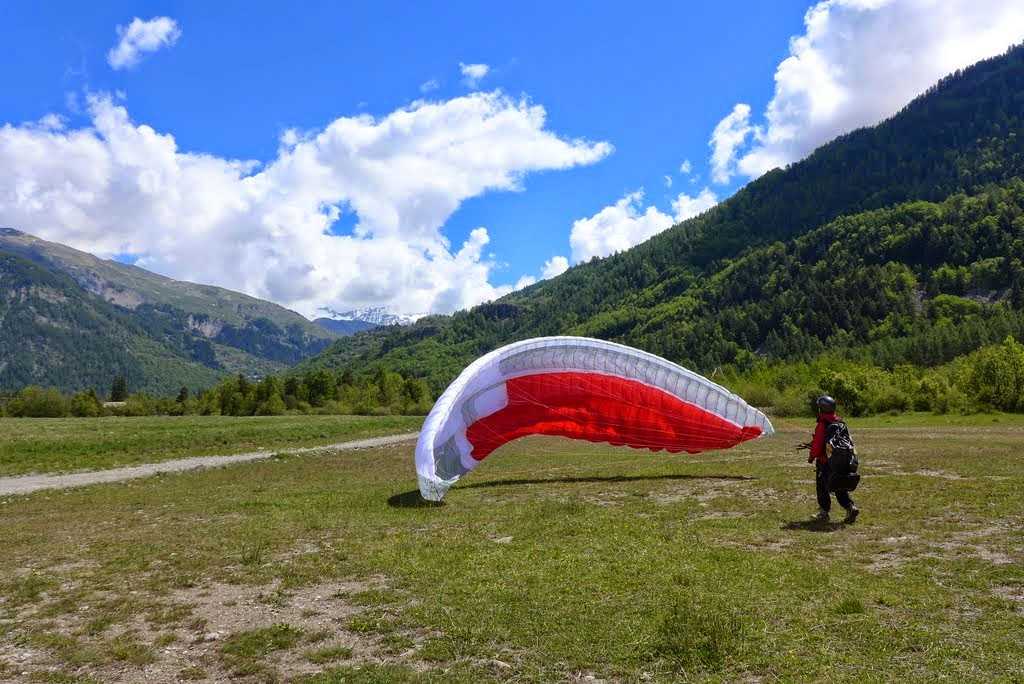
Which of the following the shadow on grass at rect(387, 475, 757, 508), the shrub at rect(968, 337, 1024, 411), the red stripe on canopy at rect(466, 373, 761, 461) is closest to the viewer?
the shadow on grass at rect(387, 475, 757, 508)

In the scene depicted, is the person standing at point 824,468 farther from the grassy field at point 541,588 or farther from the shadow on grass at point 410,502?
the shadow on grass at point 410,502

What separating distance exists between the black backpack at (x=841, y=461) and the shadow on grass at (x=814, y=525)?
0.70 metres

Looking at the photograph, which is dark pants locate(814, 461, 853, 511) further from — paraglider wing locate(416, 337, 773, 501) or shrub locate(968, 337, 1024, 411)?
shrub locate(968, 337, 1024, 411)

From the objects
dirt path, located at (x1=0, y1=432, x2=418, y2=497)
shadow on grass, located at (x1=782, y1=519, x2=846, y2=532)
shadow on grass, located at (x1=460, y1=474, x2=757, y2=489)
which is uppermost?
shadow on grass, located at (x1=782, y1=519, x2=846, y2=532)

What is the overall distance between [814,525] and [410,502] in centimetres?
1082

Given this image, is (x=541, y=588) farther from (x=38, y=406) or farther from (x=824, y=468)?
(x=38, y=406)

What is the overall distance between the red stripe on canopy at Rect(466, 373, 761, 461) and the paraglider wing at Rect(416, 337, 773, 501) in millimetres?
33

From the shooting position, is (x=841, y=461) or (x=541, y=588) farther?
(x=841, y=461)

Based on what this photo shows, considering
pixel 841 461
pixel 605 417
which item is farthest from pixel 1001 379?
pixel 841 461

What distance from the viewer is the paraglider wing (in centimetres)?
2153

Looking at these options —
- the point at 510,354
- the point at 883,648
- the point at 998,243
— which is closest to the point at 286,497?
the point at 510,354

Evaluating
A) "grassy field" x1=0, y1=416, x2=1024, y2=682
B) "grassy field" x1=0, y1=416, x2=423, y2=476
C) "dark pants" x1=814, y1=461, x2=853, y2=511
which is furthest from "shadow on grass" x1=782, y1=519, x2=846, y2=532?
"grassy field" x1=0, y1=416, x2=423, y2=476

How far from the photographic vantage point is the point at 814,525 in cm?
1325

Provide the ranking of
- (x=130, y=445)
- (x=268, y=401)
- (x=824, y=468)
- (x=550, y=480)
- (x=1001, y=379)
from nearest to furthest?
(x=824, y=468) → (x=550, y=480) → (x=130, y=445) → (x=1001, y=379) → (x=268, y=401)
